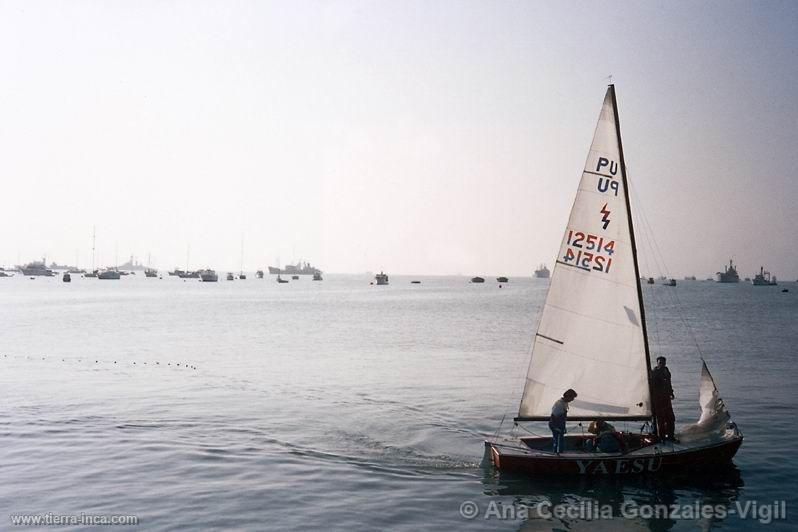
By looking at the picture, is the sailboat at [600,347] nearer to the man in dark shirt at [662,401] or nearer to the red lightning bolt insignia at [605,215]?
the red lightning bolt insignia at [605,215]

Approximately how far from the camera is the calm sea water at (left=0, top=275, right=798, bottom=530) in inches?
787

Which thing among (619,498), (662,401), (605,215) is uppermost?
(605,215)

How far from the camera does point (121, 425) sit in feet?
99.8

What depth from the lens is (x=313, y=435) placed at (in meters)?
29.6

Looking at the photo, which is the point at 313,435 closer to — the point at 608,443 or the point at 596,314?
the point at 608,443

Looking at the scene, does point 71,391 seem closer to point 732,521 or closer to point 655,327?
point 732,521

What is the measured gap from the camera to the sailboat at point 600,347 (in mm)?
22141

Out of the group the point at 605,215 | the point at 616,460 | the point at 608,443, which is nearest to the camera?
the point at 616,460

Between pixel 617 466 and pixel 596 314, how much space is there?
5.16 m

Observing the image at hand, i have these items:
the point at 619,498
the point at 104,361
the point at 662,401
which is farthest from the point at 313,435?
the point at 104,361

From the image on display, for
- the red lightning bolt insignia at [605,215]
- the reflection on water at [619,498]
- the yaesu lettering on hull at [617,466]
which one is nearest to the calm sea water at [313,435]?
the reflection on water at [619,498]

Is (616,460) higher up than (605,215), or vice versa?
(605,215)

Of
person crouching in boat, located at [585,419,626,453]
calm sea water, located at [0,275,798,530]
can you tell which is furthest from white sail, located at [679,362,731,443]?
person crouching in boat, located at [585,419,626,453]

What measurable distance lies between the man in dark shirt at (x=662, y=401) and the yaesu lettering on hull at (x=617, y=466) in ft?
4.60
